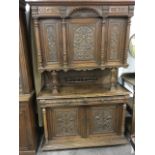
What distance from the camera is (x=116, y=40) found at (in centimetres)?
179

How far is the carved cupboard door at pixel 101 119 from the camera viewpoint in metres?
1.93

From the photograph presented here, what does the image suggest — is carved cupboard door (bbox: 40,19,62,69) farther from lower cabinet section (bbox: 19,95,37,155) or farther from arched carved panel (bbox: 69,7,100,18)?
lower cabinet section (bbox: 19,95,37,155)

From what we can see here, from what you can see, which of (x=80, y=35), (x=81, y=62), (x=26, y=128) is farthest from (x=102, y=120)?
(x=80, y=35)

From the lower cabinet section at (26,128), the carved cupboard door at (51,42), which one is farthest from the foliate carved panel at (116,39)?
the lower cabinet section at (26,128)

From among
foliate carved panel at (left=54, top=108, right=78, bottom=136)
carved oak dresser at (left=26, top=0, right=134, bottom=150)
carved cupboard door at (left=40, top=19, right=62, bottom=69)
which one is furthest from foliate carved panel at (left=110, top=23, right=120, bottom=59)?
foliate carved panel at (left=54, top=108, right=78, bottom=136)

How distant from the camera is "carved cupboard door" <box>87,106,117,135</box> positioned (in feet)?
6.32

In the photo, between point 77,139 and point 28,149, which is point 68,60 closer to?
point 77,139

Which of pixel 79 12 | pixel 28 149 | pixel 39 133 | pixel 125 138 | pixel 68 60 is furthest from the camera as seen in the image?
pixel 39 133

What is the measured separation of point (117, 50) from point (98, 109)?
80 centimetres

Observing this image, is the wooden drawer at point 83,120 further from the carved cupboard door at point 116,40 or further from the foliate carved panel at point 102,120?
the carved cupboard door at point 116,40

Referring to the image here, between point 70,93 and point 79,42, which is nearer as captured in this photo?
point 79,42

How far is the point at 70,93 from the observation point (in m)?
1.89
